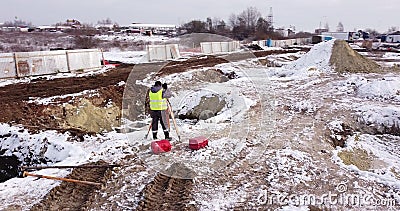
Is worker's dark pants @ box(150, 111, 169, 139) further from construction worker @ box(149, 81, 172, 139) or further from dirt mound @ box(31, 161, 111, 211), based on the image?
dirt mound @ box(31, 161, 111, 211)

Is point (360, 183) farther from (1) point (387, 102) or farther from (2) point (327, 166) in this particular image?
(1) point (387, 102)

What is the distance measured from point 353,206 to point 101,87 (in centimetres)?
1288

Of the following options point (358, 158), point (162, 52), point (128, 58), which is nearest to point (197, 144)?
point (358, 158)

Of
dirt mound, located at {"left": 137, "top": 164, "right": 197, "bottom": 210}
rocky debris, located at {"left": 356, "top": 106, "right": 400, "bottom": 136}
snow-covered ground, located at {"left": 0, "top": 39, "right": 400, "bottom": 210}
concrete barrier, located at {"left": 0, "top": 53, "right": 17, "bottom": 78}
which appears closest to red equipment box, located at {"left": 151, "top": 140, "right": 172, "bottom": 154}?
snow-covered ground, located at {"left": 0, "top": 39, "right": 400, "bottom": 210}

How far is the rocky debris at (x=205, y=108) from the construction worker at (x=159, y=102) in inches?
162

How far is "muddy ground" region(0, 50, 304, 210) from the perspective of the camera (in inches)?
209

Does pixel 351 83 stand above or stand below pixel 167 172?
above

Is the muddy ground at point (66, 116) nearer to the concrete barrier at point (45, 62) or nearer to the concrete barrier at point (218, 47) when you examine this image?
the concrete barrier at point (45, 62)

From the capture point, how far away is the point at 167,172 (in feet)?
20.9

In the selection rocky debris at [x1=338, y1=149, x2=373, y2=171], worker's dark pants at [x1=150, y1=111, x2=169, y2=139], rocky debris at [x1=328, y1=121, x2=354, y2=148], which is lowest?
rocky debris at [x1=338, y1=149, x2=373, y2=171]

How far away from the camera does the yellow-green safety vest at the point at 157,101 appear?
776cm

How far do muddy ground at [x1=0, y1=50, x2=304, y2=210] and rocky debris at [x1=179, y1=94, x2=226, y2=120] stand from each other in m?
3.86

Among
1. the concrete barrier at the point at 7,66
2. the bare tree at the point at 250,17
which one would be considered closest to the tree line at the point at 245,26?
the bare tree at the point at 250,17

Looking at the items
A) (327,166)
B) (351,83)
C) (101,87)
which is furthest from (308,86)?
(101,87)
